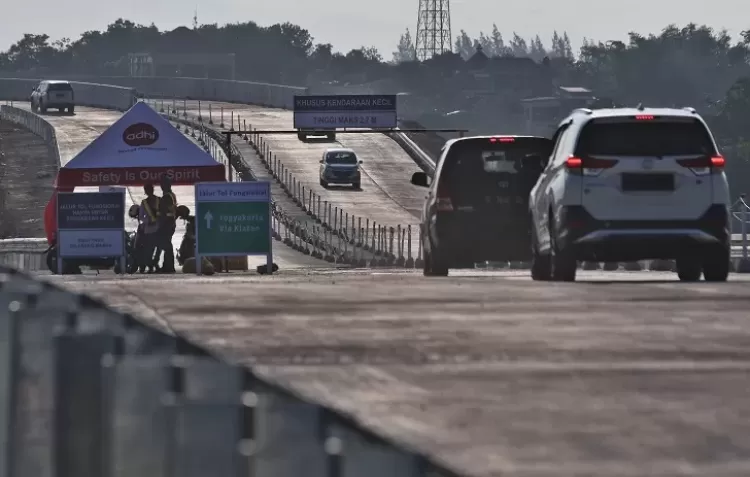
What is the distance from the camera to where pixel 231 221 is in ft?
96.6

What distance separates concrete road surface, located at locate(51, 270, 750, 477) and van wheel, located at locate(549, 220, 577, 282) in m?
2.87

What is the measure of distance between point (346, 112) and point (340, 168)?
13398 millimetres

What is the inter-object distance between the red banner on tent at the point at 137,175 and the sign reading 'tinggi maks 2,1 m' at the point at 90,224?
904 millimetres

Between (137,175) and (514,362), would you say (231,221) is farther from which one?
(514,362)

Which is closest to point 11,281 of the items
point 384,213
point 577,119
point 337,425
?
point 337,425

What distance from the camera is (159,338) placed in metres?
5.18

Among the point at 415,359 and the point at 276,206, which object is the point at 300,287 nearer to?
the point at 415,359

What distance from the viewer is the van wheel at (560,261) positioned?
59.8ft

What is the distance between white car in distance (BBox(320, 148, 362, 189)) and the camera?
98.9 meters

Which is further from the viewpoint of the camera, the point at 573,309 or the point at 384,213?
the point at 384,213

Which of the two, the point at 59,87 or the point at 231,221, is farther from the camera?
the point at 59,87

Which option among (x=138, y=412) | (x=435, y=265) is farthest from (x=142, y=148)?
(x=138, y=412)

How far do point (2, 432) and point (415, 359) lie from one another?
4.31m

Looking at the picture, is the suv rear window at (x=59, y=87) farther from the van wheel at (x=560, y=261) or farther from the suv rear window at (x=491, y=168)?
the van wheel at (x=560, y=261)
